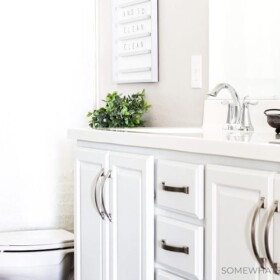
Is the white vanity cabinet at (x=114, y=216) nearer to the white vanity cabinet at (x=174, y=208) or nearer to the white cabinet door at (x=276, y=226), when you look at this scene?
the white vanity cabinet at (x=174, y=208)

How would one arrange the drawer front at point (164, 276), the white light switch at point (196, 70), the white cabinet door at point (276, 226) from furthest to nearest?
the white light switch at point (196, 70) < the drawer front at point (164, 276) < the white cabinet door at point (276, 226)

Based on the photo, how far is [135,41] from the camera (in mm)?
2820

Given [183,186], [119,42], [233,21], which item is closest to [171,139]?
[183,186]

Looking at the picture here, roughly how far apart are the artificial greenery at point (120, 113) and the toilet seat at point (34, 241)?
1.67 feet

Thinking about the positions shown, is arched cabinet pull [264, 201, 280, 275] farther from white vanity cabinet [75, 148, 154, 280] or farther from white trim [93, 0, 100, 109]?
white trim [93, 0, 100, 109]

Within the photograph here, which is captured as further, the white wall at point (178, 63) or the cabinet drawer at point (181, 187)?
the white wall at point (178, 63)

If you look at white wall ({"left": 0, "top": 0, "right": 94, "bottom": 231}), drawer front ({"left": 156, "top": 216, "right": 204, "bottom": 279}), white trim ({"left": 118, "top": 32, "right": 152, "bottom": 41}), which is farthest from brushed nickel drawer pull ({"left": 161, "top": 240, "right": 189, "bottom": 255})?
white wall ({"left": 0, "top": 0, "right": 94, "bottom": 231})

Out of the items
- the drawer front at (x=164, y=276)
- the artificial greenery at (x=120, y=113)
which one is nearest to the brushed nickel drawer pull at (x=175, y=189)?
the drawer front at (x=164, y=276)

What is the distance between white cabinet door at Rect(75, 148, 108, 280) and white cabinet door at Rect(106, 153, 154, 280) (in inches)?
3.2

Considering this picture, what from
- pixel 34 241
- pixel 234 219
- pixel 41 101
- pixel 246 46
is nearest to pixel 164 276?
pixel 234 219

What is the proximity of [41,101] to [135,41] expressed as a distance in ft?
1.85

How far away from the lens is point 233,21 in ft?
7.61

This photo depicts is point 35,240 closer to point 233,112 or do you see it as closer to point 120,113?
point 120,113

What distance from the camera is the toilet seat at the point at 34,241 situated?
263cm
